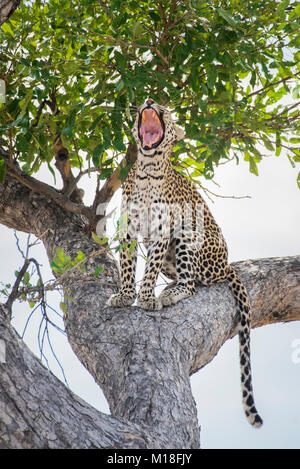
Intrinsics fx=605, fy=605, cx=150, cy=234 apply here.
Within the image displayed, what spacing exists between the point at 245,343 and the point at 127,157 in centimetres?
252

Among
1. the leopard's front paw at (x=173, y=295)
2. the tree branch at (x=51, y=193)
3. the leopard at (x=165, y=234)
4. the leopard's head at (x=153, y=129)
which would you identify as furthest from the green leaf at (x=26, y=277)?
the tree branch at (x=51, y=193)

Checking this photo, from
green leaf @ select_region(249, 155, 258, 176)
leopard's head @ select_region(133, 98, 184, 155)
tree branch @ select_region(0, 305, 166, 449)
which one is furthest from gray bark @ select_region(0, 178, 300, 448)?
leopard's head @ select_region(133, 98, 184, 155)

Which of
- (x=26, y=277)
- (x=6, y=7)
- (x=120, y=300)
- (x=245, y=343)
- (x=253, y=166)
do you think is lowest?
(x=26, y=277)

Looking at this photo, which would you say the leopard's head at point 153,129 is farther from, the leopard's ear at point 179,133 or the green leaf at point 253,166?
the green leaf at point 253,166

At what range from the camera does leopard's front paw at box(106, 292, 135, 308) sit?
5.81 metres

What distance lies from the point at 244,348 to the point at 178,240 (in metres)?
1.36

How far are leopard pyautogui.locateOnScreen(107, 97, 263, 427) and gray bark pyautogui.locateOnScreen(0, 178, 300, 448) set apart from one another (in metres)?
0.14

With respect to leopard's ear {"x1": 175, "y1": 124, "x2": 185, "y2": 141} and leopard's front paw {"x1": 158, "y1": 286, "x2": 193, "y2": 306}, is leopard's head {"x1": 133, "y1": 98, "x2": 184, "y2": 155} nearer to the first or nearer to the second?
leopard's ear {"x1": 175, "y1": 124, "x2": 185, "y2": 141}

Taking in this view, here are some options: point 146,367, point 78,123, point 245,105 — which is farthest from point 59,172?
point 146,367

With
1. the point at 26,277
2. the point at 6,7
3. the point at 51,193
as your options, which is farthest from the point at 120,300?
the point at 6,7

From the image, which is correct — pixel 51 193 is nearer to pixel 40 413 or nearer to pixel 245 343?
pixel 245 343

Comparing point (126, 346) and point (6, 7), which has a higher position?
point (6, 7)

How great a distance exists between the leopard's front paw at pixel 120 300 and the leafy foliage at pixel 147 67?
129 cm

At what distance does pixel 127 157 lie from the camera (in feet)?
23.3
